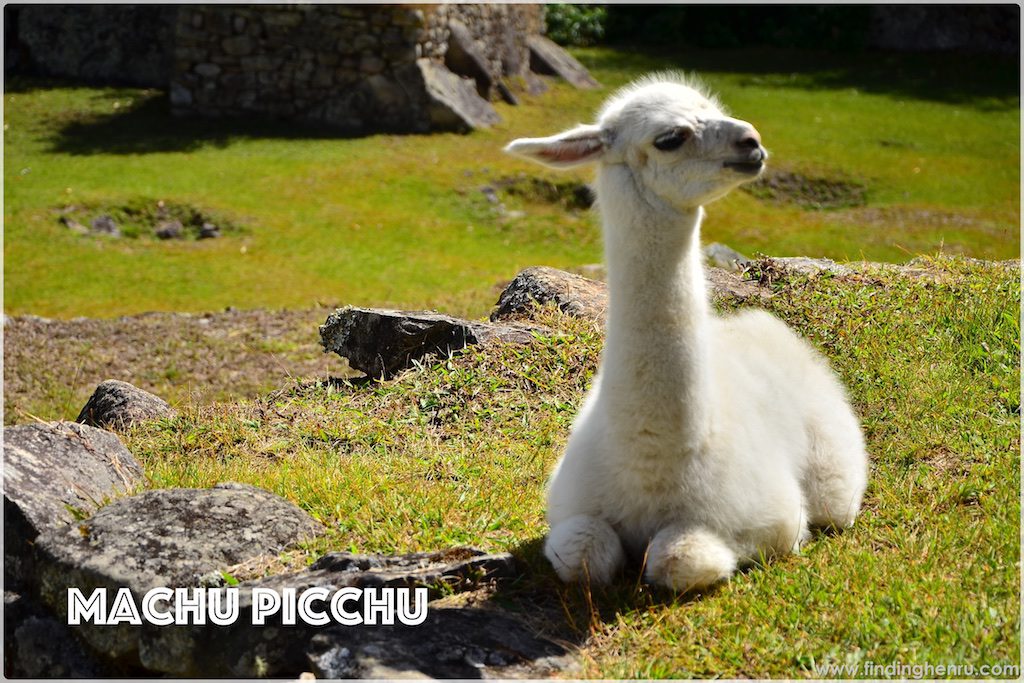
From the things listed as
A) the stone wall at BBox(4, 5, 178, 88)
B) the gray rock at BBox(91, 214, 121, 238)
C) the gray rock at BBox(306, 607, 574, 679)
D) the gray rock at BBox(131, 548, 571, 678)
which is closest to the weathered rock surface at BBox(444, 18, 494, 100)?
the stone wall at BBox(4, 5, 178, 88)

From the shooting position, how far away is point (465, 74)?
1898cm

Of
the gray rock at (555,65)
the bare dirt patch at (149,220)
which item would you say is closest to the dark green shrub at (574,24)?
the gray rock at (555,65)

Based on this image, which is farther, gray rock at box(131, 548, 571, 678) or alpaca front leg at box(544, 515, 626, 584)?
alpaca front leg at box(544, 515, 626, 584)

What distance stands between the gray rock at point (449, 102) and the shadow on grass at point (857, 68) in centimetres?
625

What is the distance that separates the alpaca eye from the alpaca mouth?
0.15 m

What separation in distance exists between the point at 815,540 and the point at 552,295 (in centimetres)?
329

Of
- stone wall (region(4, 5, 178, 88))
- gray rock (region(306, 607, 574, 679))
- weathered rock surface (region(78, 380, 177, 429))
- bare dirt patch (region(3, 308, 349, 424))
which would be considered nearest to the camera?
gray rock (region(306, 607, 574, 679))

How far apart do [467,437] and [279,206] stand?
9.64 meters

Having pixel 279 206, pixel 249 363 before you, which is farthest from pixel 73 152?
pixel 249 363

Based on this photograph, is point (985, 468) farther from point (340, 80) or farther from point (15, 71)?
point (15, 71)

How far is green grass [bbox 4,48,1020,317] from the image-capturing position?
12078mm

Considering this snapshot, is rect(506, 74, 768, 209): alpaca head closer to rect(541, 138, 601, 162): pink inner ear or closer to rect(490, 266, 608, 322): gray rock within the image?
rect(541, 138, 601, 162): pink inner ear

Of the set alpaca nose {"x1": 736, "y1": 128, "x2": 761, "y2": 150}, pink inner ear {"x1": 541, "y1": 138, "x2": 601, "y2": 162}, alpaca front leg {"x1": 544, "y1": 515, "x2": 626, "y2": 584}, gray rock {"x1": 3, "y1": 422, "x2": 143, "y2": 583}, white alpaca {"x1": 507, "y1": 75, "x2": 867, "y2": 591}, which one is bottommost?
gray rock {"x1": 3, "y1": 422, "x2": 143, "y2": 583}

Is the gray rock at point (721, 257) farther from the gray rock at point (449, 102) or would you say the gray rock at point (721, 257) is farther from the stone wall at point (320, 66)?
the stone wall at point (320, 66)
